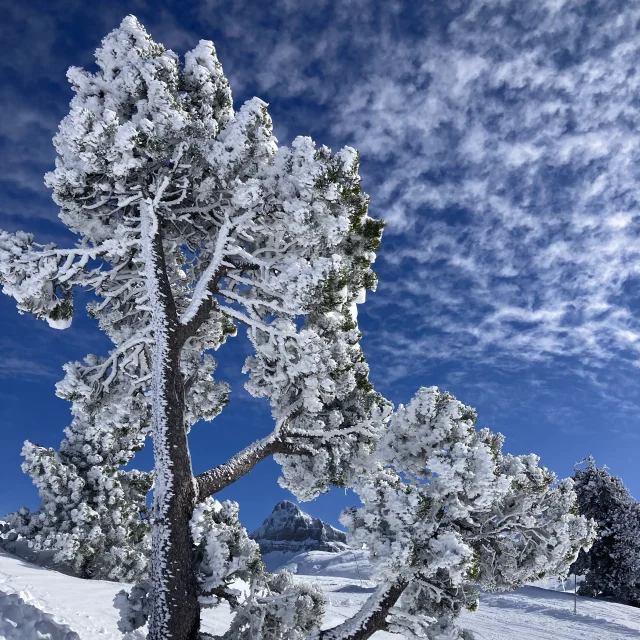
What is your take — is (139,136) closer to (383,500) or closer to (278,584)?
(383,500)

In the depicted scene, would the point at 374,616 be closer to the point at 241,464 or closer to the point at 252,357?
the point at 241,464

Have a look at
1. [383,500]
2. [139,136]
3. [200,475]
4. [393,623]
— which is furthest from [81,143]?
[393,623]

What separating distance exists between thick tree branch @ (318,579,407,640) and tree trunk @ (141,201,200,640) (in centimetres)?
276

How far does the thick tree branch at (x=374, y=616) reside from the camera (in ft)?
31.2

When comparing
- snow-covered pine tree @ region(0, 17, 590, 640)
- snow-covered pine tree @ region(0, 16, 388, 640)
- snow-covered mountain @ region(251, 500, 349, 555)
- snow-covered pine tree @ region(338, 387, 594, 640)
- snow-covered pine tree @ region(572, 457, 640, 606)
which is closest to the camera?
snow-covered pine tree @ region(338, 387, 594, 640)

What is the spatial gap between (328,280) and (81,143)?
19.5 feet

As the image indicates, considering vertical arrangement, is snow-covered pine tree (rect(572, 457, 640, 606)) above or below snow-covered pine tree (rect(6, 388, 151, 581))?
above

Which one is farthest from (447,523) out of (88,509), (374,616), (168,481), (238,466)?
(88,509)

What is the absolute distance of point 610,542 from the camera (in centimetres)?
3509

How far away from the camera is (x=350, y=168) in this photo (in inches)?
445

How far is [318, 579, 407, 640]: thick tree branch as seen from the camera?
951cm

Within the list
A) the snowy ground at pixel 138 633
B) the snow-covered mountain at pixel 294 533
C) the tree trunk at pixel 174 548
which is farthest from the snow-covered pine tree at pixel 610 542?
the snow-covered mountain at pixel 294 533

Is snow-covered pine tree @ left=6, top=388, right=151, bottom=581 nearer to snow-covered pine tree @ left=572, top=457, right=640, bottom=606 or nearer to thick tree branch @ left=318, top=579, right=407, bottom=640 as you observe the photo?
thick tree branch @ left=318, top=579, right=407, bottom=640

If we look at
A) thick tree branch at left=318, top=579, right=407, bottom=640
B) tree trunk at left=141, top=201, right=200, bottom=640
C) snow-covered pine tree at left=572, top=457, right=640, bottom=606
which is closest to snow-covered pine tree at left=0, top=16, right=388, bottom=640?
tree trunk at left=141, top=201, right=200, bottom=640
